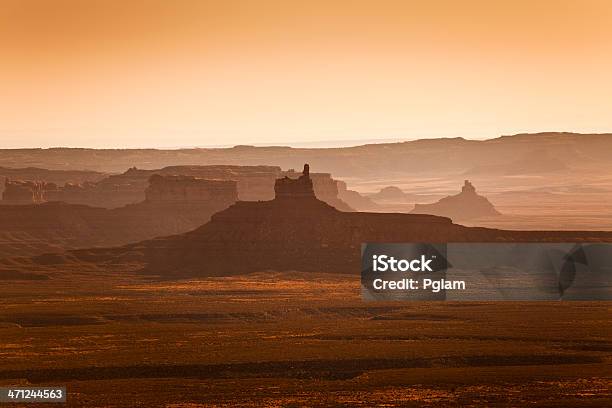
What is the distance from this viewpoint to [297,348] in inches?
4043

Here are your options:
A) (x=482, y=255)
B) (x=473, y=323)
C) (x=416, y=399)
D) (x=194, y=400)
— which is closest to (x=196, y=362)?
(x=194, y=400)

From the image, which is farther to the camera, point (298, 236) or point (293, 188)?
point (293, 188)

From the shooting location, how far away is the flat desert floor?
83688 millimetres

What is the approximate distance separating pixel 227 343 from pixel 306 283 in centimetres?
5055

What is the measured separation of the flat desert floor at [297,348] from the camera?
83688mm

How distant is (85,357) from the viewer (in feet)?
324

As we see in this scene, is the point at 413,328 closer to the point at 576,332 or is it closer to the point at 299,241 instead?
the point at 576,332
